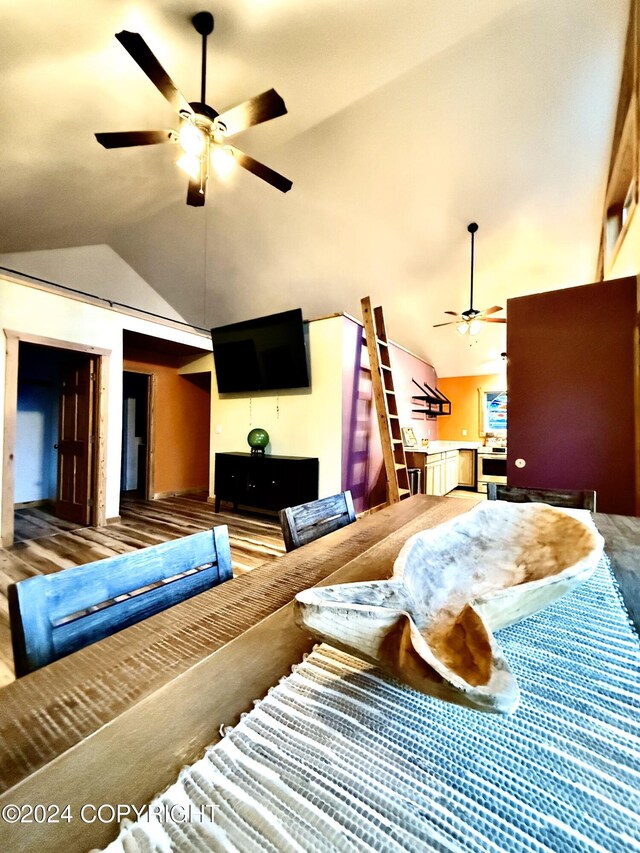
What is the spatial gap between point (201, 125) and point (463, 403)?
700cm

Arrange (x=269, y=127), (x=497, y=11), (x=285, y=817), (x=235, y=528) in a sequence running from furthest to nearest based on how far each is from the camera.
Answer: (x=235, y=528) < (x=269, y=127) < (x=497, y=11) < (x=285, y=817)

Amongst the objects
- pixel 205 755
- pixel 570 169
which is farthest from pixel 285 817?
pixel 570 169

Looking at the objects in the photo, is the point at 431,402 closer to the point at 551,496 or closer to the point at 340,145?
the point at 340,145

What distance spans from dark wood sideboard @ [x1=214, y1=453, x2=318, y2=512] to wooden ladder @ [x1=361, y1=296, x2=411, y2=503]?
94 centimetres

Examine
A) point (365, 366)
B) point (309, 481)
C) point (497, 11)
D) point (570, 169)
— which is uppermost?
point (497, 11)

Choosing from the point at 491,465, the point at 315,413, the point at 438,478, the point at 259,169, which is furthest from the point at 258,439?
the point at 491,465

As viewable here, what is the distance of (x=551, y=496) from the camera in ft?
5.87

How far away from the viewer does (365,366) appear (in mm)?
4633

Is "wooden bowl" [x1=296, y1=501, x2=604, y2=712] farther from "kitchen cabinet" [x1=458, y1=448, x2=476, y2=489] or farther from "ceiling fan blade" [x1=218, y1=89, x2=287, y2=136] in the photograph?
"kitchen cabinet" [x1=458, y1=448, x2=476, y2=489]

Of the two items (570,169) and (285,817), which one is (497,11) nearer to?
(570,169)

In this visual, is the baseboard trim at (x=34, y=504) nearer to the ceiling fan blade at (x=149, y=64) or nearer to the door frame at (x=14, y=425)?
the door frame at (x=14, y=425)

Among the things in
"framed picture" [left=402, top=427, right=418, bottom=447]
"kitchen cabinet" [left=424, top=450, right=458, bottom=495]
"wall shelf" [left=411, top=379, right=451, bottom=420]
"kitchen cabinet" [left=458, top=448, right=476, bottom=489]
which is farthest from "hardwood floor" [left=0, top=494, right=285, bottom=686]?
"kitchen cabinet" [left=458, top=448, right=476, bottom=489]

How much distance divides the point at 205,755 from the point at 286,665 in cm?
18

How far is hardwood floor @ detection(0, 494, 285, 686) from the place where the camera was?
2.86 meters
